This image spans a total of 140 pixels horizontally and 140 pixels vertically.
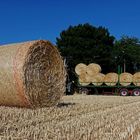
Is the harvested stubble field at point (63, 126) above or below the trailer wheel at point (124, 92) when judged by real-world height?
below

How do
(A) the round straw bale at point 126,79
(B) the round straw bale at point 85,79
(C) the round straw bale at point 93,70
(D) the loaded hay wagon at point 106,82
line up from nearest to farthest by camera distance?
(D) the loaded hay wagon at point 106,82 < (A) the round straw bale at point 126,79 < (B) the round straw bale at point 85,79 < (C) the round straw bale at point 93,70

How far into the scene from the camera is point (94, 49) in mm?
41312

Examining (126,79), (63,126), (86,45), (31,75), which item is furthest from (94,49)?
(63,126)

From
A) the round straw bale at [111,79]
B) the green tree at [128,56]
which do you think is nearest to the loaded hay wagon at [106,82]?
the round straw bale at [111,79]

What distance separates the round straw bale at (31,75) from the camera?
1036 cm

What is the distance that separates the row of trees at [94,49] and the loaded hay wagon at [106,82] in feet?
17.9

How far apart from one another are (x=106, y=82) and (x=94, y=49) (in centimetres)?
1465

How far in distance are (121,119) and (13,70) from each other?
295 centimetres

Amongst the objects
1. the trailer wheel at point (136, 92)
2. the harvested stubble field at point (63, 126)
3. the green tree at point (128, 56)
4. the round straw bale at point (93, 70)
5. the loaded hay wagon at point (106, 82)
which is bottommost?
the harvested stubble field at point (63, 126)

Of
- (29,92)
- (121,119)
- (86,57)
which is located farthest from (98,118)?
(86,57)

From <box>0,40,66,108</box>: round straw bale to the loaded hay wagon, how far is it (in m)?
14.6

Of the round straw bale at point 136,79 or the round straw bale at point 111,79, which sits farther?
the round straw bale at point 111,79

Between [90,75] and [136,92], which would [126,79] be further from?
[90,75]

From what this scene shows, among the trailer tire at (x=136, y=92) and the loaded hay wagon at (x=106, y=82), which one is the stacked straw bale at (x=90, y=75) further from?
the trailer tire at (x=136, y=92)
